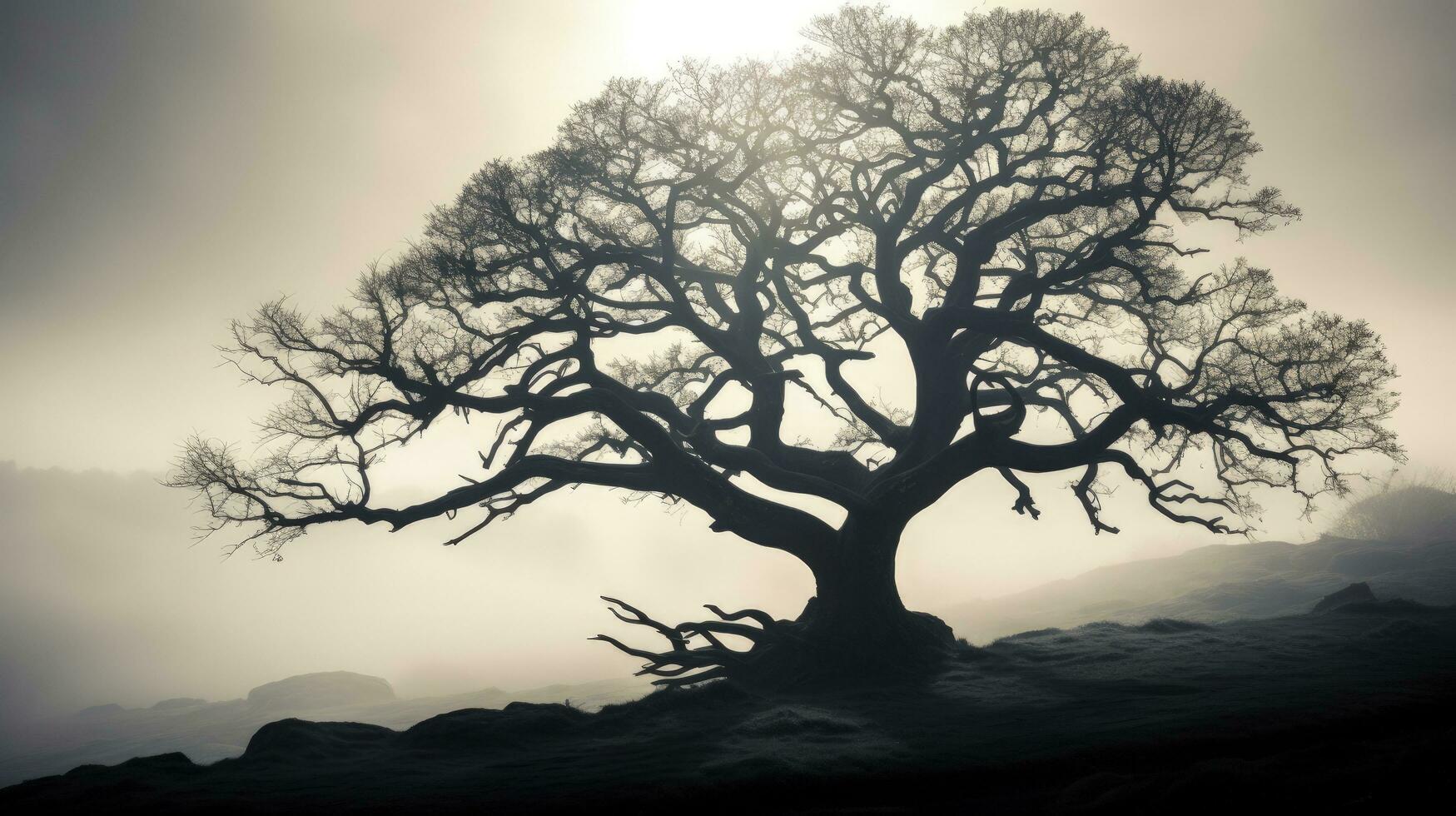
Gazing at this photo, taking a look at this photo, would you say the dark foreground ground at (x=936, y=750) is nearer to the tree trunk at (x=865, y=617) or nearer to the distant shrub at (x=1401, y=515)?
the tree trunk at (x=865, y=617)

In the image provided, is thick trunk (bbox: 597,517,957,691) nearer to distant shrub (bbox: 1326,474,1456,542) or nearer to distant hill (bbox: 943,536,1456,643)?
distant hill (bbox: 943,536,1456,643)

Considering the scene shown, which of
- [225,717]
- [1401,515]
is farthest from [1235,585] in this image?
[225,717]

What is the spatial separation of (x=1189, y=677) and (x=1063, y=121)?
11116 millimetres

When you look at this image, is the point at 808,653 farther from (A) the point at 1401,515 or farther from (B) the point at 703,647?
(A) the point at 1401,515

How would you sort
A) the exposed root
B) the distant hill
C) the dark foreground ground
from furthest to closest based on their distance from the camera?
the distant hill → the exposed root → the dark foreground ground

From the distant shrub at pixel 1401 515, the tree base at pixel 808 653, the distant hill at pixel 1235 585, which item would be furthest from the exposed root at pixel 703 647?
the distant shrub at pixel 1401 515

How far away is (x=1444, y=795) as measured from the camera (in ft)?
23.9

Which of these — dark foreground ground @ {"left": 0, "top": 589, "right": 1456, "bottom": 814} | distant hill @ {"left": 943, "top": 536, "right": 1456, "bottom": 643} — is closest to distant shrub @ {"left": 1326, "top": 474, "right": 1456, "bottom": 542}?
distant hill @ {"left": 943, "top": 536, "right": 1456, "bottom": 643}

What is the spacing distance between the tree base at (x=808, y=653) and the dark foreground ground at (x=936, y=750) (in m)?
0.79

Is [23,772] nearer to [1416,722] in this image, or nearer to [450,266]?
[450,266]

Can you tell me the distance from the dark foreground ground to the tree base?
789mm

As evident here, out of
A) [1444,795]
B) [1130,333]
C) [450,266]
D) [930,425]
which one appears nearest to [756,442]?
[930,425]

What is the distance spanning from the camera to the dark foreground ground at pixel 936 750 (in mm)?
8452

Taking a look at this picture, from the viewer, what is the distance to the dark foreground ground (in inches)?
333
